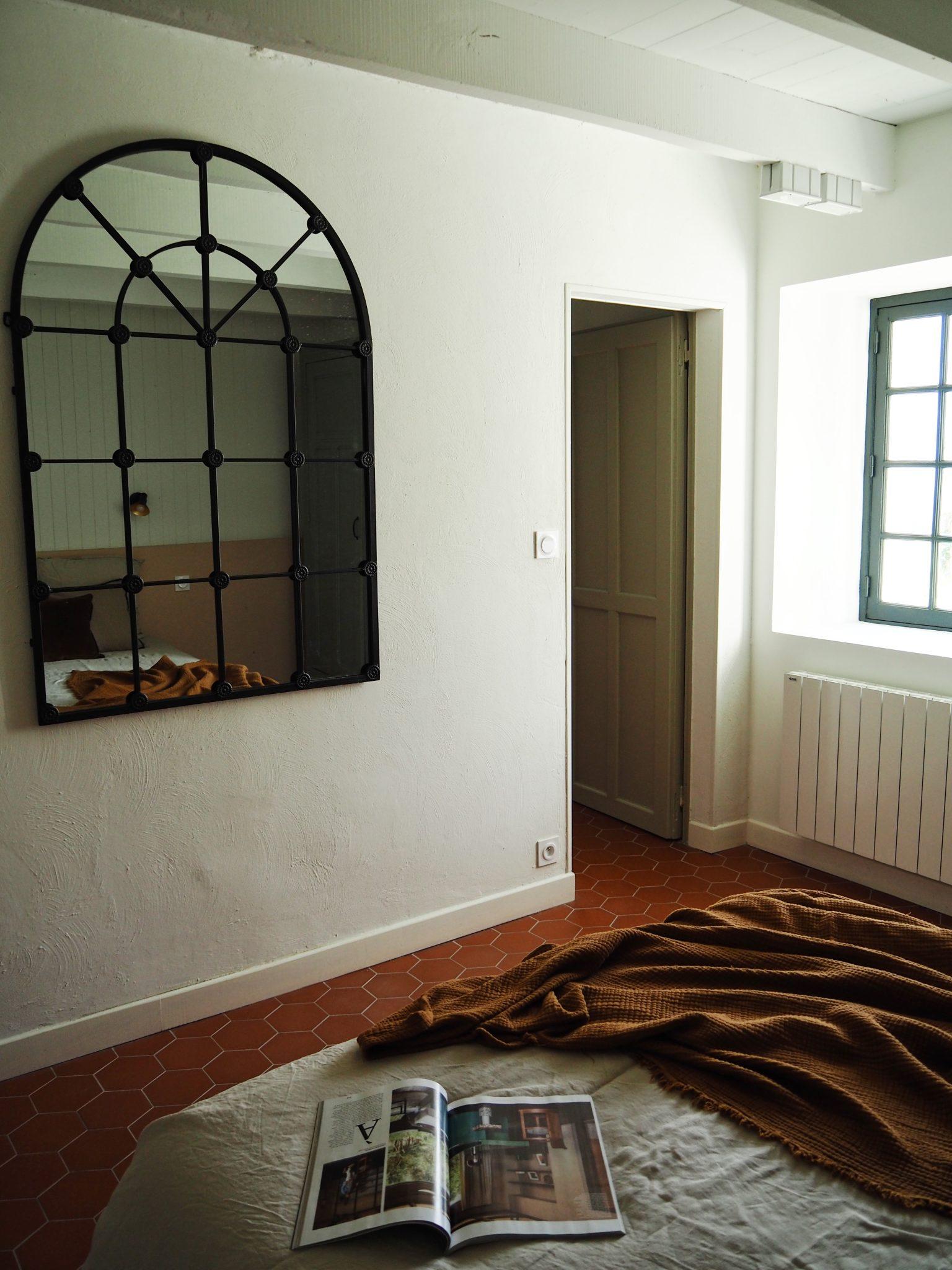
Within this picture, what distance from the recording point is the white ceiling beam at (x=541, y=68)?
2.32 meters

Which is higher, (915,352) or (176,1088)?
(915,352)

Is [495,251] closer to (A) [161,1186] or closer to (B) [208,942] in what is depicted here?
(B) [208,942]

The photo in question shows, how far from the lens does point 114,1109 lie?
A: 2.71m

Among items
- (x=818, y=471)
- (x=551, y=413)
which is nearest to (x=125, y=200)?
(x=551, y=413)

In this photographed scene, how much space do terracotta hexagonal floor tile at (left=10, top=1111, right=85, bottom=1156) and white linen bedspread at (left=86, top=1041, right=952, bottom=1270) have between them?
3.09 ft

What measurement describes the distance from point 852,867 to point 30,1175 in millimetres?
3128

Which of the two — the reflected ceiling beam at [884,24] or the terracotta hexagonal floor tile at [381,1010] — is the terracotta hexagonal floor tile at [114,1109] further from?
the reflected ceiling beam at [884,24]

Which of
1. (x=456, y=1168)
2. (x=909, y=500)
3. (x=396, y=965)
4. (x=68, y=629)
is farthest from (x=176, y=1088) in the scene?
(x=909, y=500)

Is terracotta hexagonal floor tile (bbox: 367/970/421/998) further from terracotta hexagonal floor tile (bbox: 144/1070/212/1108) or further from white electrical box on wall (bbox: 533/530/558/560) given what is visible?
white electrical box on wall (bbox: 533/530/558/560)

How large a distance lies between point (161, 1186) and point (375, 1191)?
14.7 inches

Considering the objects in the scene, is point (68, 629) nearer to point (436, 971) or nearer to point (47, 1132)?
point (47, 1132)

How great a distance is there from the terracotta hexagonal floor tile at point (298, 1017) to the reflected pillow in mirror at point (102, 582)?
1243 mm

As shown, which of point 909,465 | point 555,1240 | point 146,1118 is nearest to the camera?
point 555,1240

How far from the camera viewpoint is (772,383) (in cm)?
422
